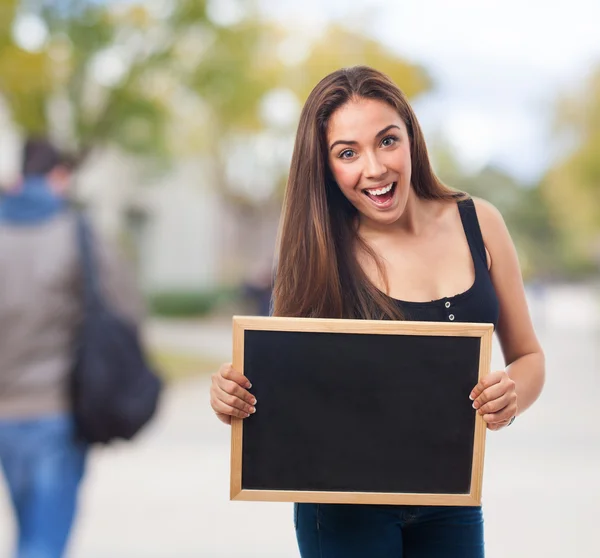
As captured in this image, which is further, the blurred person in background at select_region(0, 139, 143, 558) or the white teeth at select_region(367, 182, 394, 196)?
the blurred person in background at select_region(0, 139, 143, 558)

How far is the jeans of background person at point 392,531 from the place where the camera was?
2.07 m

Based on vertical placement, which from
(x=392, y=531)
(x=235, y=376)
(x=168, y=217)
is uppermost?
(x=168, y=217)

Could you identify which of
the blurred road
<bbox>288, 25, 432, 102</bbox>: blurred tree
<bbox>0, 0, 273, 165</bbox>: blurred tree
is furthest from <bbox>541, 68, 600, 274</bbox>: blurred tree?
the blurred road

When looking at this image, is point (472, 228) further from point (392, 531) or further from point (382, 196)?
point (392, 531)

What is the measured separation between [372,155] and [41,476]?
1792 mm

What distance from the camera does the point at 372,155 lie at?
6.71 feet

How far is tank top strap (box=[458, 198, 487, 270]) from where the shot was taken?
7.12 feet

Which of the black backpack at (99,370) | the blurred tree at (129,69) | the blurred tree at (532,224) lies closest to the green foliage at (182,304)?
the blurred tree at (129,69)

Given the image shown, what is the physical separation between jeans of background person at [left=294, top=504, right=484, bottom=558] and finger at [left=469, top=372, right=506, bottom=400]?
1.00 feet

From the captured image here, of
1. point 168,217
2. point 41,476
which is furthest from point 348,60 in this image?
point 41,476

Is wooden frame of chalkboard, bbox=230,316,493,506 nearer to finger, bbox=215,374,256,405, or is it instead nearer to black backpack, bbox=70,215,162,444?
finger, bbox=215,374,256,405

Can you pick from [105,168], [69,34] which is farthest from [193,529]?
[105,168]

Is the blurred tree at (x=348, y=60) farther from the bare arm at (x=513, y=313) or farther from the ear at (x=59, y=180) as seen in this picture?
the bare arm at (x=513, y=313)

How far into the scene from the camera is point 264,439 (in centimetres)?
199
